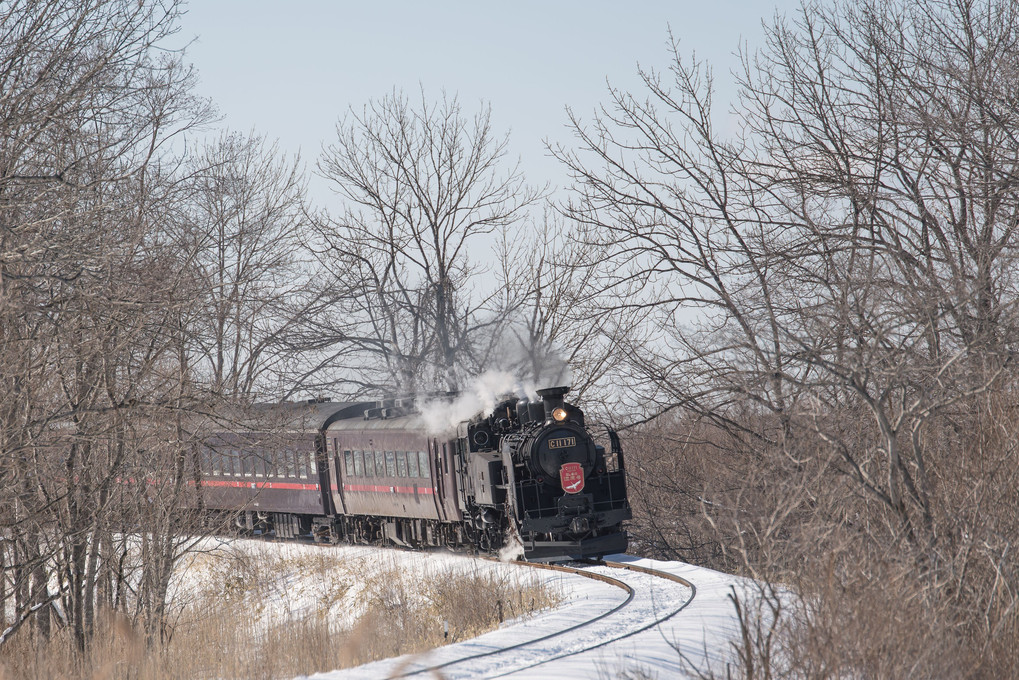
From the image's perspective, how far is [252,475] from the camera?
25516 mm

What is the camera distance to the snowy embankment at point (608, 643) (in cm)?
1008

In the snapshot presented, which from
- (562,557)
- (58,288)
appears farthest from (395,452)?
(58,288)

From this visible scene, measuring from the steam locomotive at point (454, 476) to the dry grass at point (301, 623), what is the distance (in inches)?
47.7

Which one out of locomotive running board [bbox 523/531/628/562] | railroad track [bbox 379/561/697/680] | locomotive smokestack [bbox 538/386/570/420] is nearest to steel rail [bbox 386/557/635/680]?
railroad track [bbox 379/561/697/680]

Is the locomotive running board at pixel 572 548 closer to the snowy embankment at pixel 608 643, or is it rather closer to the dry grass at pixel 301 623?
the dry grass at pixel 301 623

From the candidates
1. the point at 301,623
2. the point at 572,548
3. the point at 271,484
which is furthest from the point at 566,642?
the point at 271,484

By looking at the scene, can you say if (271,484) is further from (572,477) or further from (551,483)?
(572,477)

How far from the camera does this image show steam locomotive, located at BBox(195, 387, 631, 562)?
1698 centimetres

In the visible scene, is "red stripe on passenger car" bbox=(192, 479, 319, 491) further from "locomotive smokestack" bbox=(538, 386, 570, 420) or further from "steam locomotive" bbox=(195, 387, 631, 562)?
"locomotive smokestack" bbox=(538, 386, 570, 420)

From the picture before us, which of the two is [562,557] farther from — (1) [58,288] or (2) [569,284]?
(2) [569,284]

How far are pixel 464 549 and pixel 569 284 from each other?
32.8ft

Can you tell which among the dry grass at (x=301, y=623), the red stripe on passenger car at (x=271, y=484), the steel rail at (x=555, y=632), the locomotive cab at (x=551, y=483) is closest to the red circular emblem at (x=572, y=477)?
the locomotive cab at (x=551, y=483)

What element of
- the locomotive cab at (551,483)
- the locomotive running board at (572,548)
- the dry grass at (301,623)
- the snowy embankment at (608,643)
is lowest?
the snowy embankment at (608,643)

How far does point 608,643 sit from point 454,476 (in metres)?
7.86
